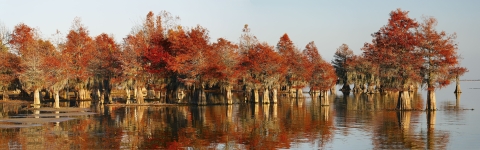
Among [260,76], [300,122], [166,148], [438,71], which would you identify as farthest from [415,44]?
[166,148]

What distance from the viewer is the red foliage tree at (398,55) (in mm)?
47062

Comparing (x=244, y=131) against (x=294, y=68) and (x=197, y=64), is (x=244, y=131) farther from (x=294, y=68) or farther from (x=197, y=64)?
(x=294, y=68)

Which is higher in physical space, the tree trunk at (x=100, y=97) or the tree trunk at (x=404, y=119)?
the tree trunk at (x=100, y=97)

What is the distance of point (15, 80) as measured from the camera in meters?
69.6

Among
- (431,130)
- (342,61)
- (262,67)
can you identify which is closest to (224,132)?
(431,130)

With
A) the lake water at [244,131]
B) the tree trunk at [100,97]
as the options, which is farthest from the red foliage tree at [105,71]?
the lake water at [244,131]

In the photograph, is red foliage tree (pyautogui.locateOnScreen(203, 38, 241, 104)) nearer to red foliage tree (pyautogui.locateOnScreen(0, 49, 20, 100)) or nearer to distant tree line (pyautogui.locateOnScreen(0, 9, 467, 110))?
distant tree line (pyautogui.locateOnScreen(0, 9, 467, 110))

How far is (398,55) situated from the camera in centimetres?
4775

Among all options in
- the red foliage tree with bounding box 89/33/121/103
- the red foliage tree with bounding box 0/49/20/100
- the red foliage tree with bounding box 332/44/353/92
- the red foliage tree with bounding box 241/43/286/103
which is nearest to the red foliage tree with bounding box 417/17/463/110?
the red foliage tree with bounding box 241/43/286/103

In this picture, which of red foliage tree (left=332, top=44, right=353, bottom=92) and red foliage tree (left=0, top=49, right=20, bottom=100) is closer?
red foliage tree (left=0, top=49, right=20, bottom=100)

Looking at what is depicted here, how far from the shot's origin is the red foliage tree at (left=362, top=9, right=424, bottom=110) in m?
47.1

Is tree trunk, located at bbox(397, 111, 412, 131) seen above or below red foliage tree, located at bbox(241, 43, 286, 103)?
below

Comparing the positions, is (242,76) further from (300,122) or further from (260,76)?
(300,122)

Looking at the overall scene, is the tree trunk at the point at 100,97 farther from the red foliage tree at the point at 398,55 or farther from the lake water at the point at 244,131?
the red foliage tree at the point at 398,55
